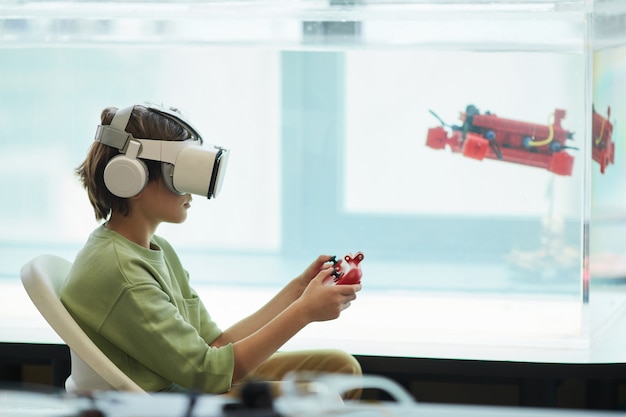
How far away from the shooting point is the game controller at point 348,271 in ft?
4.86

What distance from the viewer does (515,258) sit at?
2207 millimetres

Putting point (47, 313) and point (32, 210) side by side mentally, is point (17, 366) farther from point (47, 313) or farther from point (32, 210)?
point (47, 313)

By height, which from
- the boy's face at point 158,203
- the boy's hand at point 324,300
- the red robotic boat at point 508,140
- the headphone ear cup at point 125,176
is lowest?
the boy's hand at point 324,300

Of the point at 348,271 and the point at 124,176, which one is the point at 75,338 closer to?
the point at 124,176

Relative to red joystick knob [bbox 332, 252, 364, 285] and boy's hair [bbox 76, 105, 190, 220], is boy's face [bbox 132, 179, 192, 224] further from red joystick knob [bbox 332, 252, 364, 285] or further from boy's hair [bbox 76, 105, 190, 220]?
red joystick knob [bbox 332, 252, 364, 285]

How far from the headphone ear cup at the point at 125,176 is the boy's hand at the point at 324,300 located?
1.09 ft

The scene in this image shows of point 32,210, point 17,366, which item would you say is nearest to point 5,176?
point 32,210

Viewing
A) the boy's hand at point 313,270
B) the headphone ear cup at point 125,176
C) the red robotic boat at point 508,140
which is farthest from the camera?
the red robotic boat at point 508,140

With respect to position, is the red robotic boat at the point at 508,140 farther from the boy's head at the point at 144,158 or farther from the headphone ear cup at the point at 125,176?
→ the headphone ear cup at the point at 125,176

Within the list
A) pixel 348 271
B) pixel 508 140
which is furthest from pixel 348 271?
pixel 508 140

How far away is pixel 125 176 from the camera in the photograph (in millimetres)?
1445

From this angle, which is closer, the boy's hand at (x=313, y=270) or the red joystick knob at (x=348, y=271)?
the red joystick knob at (x=348, y=271)

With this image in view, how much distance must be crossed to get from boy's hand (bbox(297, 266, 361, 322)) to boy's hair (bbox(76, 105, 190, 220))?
34cm

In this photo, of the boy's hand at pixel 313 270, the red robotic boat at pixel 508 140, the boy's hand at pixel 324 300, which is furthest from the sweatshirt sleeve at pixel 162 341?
the red robotic boat at pixel 508 140
